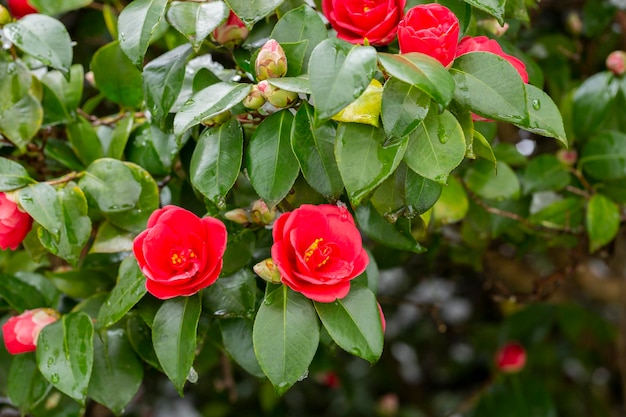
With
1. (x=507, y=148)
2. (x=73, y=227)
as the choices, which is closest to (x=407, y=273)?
(x=507, y=148)

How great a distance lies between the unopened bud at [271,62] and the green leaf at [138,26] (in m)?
0.12

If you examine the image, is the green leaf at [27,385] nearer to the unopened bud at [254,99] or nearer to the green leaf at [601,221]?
the unopened bud at [254,99]

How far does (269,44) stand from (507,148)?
562 millimetres

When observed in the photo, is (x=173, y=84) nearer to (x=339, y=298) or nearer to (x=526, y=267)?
(x=339, y=298)

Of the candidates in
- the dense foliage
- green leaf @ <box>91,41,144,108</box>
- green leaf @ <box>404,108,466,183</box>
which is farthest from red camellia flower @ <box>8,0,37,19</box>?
green leaf @ <box>404,108,466,183</box>

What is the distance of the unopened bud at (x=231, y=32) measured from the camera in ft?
2.80

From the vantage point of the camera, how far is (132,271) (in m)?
0.80

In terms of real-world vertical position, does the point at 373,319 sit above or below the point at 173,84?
below

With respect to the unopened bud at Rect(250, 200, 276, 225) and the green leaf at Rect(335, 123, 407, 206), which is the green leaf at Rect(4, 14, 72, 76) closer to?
the unopened bud at Rect(250, 200, 276, 225)

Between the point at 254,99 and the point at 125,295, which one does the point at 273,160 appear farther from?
the point at 125,295

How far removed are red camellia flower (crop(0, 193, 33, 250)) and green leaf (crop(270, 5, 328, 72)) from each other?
35cm

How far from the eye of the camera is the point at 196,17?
0.75m

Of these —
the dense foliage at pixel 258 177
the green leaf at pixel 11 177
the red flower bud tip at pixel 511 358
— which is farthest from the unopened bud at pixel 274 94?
the red flower bud tip at pixel 511 358

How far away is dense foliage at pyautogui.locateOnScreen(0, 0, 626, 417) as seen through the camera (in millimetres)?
685
